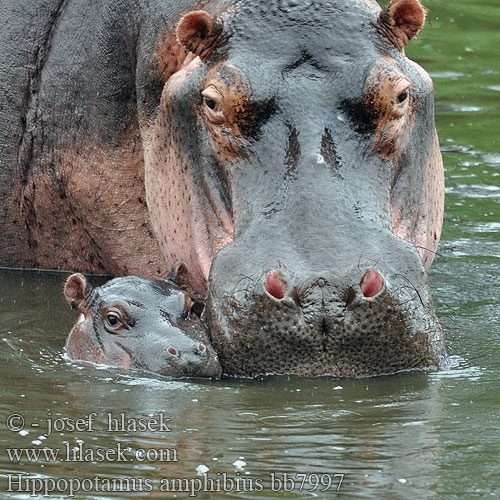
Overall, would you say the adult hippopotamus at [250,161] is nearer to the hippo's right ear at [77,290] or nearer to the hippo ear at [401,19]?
the hippo ear at [401,19]

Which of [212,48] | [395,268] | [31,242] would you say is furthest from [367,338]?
[31,242]

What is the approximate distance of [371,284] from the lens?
5.94m

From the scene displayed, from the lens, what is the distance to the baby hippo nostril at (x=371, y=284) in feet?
19.5

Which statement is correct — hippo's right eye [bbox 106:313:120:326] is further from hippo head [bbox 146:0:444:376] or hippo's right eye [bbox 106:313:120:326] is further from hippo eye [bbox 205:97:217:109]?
hippo eye [bbox 205:97:217:109]

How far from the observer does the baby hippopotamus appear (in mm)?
6328

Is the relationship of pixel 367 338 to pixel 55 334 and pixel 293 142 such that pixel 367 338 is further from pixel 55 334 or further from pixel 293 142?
pixel 55 334

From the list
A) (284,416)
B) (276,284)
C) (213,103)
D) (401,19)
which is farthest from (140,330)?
(401,19)

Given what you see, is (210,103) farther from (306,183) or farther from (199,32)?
(306,183)

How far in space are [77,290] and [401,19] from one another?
207 cm

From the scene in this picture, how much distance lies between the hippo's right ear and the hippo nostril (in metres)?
1.28

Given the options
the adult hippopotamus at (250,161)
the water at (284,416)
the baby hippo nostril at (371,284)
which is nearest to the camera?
the water at (284,416)

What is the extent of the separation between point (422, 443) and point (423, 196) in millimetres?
1956

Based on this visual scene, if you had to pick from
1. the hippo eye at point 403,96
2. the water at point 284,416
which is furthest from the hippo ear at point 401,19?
the water at point 284,416

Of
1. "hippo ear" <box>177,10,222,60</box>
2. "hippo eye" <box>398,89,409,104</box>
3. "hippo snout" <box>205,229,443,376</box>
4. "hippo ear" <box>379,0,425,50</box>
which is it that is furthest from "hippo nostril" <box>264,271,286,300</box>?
"hippo ear" <box>379,0,425,50</box>
